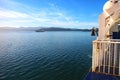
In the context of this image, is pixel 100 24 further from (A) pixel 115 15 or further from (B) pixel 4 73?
(B) pixel 4 73

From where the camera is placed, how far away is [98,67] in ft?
30.9

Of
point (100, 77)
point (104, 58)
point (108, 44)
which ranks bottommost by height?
point (100, 77)

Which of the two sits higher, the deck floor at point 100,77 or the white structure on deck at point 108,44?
the white structure on deck at point 108,44

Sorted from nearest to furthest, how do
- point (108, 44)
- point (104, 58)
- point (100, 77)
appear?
point (100, 77) → point (104, 58) → point (108, 44)

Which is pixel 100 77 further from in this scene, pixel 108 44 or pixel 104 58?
pixel 108 44

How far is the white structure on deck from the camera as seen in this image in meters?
9.08

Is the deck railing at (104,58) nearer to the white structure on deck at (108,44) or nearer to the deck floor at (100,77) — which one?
the white structure on deck at (108,44)

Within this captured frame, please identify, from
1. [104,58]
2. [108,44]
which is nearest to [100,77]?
[104,58]

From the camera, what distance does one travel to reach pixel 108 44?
10406 millimetres

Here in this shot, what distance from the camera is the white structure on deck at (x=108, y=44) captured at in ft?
29.8

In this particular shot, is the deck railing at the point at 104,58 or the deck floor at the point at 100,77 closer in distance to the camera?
the deck floor at the point at 100,77

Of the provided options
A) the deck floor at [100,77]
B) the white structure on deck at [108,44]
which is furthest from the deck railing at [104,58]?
the deck floor at [100,77]

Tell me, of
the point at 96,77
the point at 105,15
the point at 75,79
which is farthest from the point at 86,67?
the point at 96,77

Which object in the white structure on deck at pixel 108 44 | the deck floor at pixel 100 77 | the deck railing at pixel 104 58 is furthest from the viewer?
the white structure on deck at pixel 108 44
